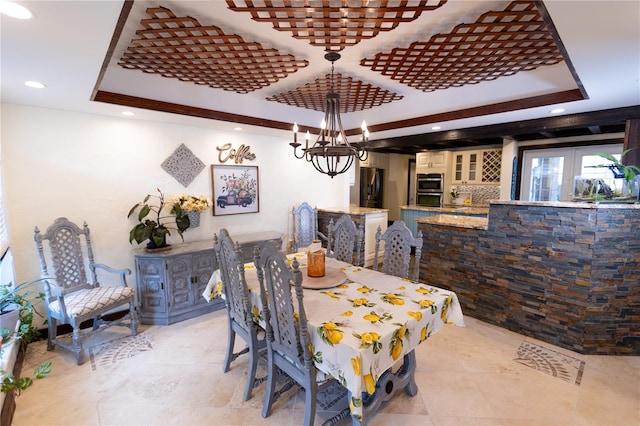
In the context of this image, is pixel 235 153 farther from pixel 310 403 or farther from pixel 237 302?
pixel 310 403

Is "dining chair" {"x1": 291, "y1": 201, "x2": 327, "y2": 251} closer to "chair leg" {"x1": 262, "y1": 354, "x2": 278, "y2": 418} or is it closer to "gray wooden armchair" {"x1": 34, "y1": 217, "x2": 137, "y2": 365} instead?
"gray wooden armchair" {"x1": 34, "y1": 217, "x2": 137, "y2": 365}

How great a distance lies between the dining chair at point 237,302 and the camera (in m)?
1.86

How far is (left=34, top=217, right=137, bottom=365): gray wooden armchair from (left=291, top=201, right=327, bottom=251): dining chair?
2.40 meters

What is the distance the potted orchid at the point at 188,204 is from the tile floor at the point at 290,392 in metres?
1.43

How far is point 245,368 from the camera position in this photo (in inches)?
93.8

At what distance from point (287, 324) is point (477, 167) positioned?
19.3 feet

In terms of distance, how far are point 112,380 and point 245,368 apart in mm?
1002

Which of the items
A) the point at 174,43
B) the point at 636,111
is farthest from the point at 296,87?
the point at 636,111

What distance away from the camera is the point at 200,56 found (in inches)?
86.4

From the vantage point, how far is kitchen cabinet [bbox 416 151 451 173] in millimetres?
6418

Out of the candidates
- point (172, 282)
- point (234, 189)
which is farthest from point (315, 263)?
point (234, 189)

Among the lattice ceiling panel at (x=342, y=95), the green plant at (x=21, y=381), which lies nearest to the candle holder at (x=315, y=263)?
the green plant at (x=21, y=381)

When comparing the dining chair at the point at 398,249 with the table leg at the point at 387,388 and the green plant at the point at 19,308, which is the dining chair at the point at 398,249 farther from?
the green plant at the point at 19,308

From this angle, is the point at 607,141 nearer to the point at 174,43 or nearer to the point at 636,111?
the point at 636,111
